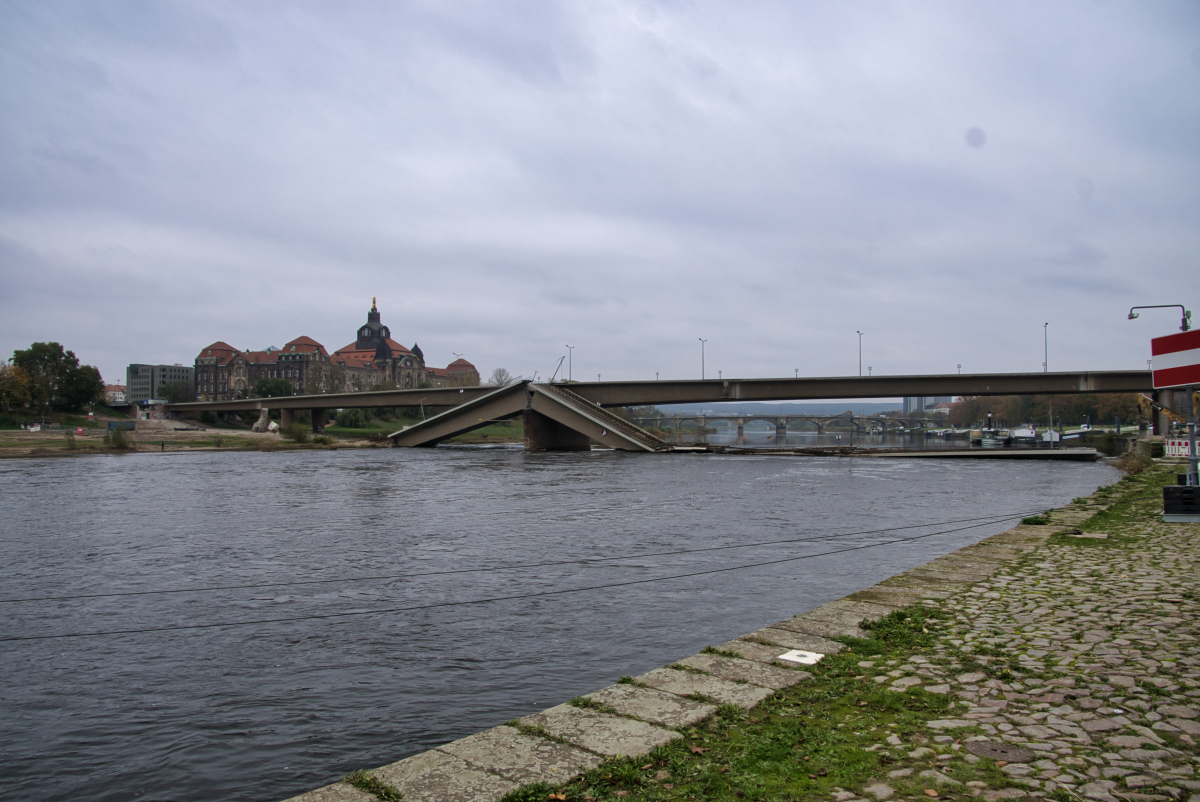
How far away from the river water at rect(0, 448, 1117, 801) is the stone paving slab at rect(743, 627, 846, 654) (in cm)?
122

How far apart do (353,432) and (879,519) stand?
9382 cm

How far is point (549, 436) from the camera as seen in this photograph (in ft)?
253

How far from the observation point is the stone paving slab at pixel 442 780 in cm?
432

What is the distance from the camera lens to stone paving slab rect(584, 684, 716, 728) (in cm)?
538

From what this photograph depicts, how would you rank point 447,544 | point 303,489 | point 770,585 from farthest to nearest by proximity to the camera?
A: point 303,489 < point 447,544 < point 770,585

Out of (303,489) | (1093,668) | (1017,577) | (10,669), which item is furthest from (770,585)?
(303,489)

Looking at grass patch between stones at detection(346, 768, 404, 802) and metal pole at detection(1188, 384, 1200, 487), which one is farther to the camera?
metal pole at detection(1188, 384, 1200, 487)

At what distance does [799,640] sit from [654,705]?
2.30 metres

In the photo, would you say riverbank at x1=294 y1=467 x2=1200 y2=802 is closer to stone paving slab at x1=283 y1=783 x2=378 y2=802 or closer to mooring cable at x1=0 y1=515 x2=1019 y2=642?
stone paving slab at x1=283 y1=783 x2=378 y2=802

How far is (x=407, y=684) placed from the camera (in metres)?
7.89

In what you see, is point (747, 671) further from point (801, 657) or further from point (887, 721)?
point (887, 721)

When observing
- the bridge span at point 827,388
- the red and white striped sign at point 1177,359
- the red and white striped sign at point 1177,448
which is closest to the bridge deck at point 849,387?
the bridge span at point 827,388

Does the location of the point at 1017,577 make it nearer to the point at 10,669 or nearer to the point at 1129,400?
the point at 10,669

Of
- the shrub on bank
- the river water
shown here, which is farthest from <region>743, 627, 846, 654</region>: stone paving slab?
the shrub on bank
